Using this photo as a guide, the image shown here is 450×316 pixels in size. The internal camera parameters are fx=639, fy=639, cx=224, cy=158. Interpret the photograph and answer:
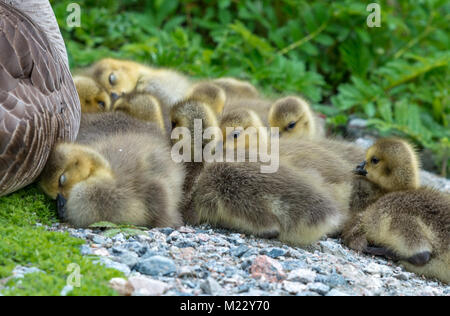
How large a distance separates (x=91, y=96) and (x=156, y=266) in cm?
216

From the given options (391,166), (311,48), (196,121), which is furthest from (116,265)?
(311,48)

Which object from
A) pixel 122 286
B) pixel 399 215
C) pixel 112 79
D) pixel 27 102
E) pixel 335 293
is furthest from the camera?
pixel 112 79

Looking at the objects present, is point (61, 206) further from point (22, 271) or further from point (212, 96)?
point (212, 96)

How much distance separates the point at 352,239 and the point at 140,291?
1623 millimetres

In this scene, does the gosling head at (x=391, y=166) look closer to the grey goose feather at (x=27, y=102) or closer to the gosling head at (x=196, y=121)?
the gosling head at (x=196, y=121)

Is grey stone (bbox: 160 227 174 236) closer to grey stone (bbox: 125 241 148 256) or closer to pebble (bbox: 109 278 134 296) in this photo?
grey stone (bbox: 125 241 148 256)

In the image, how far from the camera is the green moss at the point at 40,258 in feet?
8.66

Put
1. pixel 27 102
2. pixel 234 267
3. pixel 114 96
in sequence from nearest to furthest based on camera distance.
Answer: pixel 234 267, pixel 27 102, pixel 114 96

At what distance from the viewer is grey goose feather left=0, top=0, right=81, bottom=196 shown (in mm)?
3172

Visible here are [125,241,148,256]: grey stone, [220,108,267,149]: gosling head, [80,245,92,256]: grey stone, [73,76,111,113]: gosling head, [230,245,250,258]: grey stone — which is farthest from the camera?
[73,76,111,113]: gosling head

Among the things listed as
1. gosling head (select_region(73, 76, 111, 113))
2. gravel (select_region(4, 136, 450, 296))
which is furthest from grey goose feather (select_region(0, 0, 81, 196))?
gosling head (select_region(73, 76, 111, 113))

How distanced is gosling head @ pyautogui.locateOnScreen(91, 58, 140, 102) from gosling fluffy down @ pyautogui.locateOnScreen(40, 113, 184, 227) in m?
1.48

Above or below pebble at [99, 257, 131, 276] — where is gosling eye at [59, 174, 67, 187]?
above

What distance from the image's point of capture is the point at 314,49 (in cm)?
656
